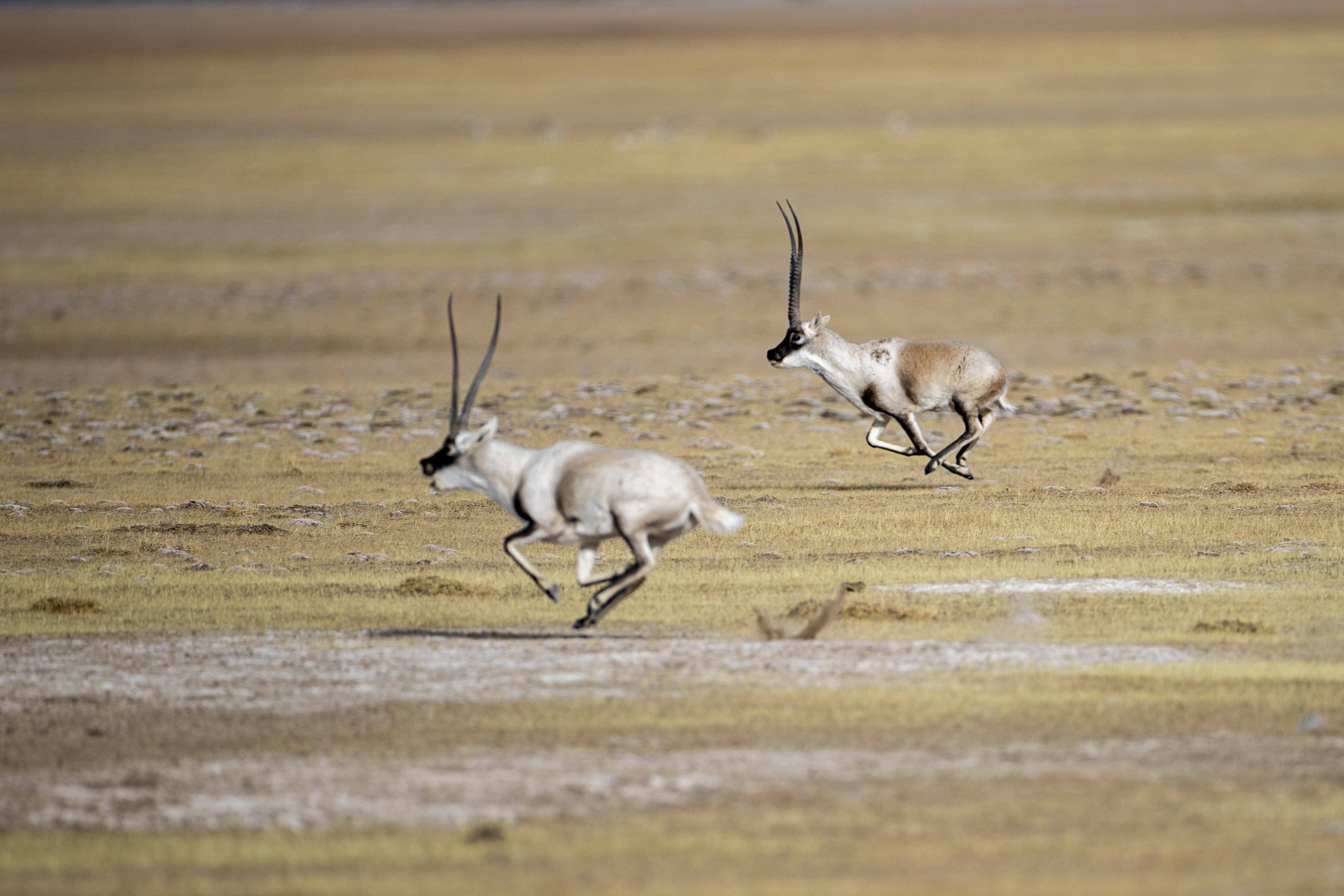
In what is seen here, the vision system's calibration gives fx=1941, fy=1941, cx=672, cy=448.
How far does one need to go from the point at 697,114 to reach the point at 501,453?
68.8 m

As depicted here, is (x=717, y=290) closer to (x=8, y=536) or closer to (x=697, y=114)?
(x=8, y=536)

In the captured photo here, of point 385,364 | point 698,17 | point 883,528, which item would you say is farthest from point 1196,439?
point 698,17

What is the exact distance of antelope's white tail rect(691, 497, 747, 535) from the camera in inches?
460

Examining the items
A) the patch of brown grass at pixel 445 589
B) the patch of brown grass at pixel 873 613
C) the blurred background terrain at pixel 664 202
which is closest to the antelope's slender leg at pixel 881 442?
the patch of brown grass at pixel 873 613

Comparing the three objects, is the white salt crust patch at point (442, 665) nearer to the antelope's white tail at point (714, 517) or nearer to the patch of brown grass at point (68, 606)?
the antelope's white tail at point (714, 517)

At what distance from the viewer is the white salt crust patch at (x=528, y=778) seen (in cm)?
911

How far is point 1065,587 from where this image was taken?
544 inches

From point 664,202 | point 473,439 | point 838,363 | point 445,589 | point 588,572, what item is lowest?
point 664,202

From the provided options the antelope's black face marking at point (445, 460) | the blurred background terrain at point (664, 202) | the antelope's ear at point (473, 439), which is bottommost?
the blurred background terrain at point (664, 202)

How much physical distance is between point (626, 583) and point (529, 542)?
0.67 m

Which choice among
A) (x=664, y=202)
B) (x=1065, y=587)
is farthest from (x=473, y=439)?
(x=664, y=202)

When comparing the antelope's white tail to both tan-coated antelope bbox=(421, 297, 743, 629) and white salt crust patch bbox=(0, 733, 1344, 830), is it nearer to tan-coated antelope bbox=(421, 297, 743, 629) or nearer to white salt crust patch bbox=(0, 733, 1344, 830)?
tan-coated antelope bbox=(421, 297, 743, 629)

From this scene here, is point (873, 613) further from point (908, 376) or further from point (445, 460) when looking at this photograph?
point (908, 376)

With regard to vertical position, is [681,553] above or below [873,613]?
below
